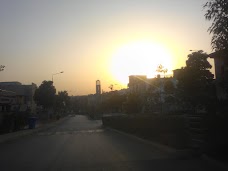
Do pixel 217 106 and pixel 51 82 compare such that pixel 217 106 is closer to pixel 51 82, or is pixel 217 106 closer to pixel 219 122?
pixel 219 122

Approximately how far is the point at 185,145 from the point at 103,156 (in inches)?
132

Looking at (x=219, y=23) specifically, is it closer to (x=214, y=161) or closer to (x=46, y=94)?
(x=214, y=161)

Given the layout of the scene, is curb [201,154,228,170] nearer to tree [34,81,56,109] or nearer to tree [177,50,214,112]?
tree [177,50,214,112]

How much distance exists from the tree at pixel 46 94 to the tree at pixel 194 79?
4004 centimetres

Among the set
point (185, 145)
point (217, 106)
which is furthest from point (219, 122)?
point (217, 106)

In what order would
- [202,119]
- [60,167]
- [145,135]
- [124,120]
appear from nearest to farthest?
[60,167] < [202,119] < [145,135] < [124,120]

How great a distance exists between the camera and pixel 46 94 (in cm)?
8431

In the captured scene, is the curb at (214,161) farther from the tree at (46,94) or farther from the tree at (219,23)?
the tree at (46,94)

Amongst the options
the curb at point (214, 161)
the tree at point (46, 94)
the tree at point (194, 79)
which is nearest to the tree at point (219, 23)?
the curb at point (214, 161)

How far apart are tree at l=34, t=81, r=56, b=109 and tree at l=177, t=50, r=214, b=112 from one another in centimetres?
4004

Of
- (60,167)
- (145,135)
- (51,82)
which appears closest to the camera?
(60,167)

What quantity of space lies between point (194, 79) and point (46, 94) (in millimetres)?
42755

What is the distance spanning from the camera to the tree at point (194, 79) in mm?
44128

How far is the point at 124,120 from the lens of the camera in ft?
108
